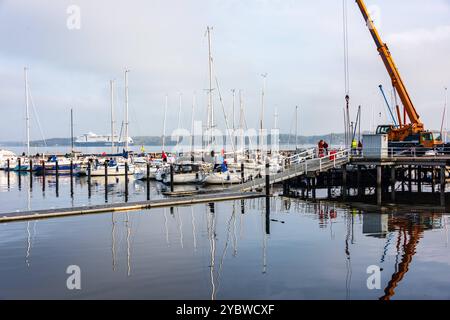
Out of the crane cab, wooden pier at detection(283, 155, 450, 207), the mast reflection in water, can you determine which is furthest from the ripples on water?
the crane cab

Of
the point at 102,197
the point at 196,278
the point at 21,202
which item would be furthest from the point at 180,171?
the point at 196,278

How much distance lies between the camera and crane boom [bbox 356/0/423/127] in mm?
42312

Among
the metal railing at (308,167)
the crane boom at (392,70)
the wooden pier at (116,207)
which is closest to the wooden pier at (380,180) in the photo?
the metal railing at (308,167)

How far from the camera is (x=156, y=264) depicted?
1723cm

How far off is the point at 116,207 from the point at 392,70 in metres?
28.3

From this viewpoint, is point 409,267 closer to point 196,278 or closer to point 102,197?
point 196,278

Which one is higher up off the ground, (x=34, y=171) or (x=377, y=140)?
(x=377, y=140)

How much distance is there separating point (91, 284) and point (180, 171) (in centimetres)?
4186

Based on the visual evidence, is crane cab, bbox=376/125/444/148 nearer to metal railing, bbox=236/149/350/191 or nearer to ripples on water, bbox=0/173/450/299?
metal railing, bbox=236/149/350/191

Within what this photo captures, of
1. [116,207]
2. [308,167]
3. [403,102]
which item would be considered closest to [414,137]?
[403,102]

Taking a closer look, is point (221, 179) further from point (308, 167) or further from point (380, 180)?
point (380, 180)

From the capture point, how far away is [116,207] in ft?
91.4

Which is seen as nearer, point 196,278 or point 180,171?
point 196,278

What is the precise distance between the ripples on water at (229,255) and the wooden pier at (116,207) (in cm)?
50
